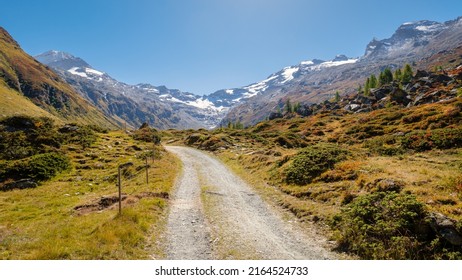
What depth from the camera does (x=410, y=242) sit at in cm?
1115

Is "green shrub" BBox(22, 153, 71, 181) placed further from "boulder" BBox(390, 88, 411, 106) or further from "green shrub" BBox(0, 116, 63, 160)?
"boulder" BBox(390, 88, 411, 106)

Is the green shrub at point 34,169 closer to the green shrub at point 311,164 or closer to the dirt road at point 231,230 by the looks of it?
the dirt road at point 231,230

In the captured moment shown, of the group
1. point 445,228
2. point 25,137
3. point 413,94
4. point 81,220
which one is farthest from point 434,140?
point 413,94

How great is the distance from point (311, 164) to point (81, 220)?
19180 mm

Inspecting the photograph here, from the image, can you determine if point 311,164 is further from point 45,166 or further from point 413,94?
point 413,94

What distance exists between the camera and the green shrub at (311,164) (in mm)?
24594

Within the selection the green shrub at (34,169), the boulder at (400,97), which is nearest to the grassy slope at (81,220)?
the green shrub at (34,169)

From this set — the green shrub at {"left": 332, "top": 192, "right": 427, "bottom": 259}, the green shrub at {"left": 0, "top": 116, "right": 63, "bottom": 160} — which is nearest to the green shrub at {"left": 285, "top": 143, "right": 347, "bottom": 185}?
the green shrub at {"left": 332, "top": 192, "right": 427, "bottom": 259}

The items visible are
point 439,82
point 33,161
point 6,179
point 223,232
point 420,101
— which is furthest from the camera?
point 439,82

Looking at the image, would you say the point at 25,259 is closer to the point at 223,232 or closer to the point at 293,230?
the point at 223,232

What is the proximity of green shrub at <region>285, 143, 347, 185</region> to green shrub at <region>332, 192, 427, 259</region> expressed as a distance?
10.1m

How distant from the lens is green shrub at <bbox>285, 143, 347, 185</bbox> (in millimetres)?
24594

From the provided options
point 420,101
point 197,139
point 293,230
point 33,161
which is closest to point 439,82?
point 420,101
